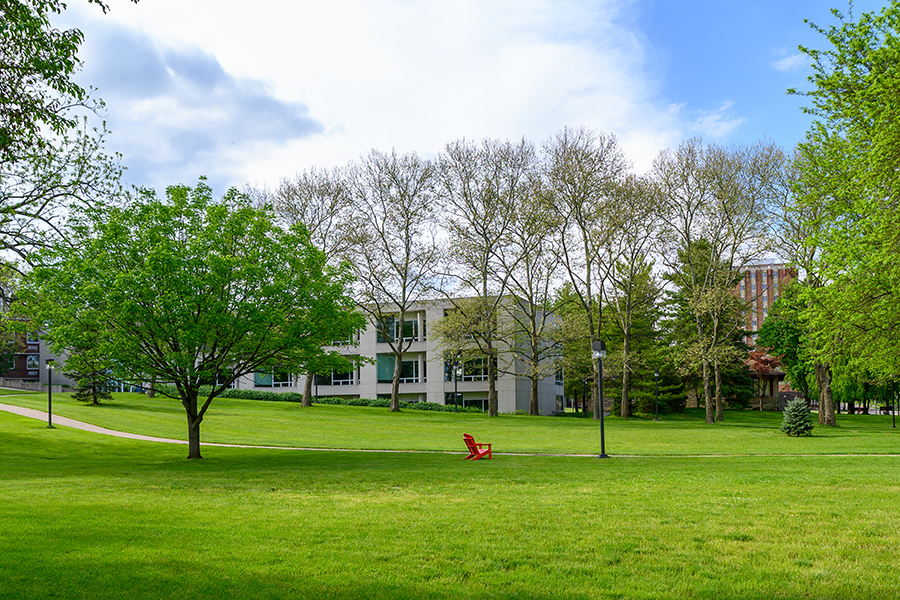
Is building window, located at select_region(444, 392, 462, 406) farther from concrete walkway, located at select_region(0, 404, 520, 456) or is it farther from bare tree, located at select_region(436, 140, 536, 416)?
concrete walkway, located at select_region(0, 404, 520, 456)

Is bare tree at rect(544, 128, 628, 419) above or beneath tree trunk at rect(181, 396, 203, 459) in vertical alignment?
above

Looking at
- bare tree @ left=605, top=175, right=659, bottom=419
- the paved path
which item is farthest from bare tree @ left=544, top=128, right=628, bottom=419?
the paved path

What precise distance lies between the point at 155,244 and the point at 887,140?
19203mm

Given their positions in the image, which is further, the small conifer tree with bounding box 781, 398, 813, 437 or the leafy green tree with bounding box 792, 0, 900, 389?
the small conifer tree with bounding box 781, 398, 813, 437

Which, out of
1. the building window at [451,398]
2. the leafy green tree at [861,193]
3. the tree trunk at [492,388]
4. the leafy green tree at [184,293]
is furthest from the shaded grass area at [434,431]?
the building window at [451,398]

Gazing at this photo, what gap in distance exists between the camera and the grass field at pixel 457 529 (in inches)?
238

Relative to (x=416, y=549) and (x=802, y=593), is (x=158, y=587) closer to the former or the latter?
(x=416, y=549)

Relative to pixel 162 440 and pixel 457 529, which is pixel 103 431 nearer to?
pixel 162 440

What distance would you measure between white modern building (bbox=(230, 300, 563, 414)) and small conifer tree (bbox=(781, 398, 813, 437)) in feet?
101

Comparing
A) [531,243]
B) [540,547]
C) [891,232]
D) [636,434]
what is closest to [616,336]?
[531,243]

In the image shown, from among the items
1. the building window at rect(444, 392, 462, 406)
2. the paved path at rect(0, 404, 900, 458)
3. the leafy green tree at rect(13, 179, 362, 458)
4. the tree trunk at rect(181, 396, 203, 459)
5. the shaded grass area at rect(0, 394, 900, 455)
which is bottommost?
the building window at rect(444, 392, 462, 406)

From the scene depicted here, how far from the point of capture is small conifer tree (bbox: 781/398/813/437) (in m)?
31.1

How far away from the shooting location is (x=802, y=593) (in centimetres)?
573

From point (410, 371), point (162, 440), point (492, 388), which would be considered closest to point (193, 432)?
point (162, 440)
